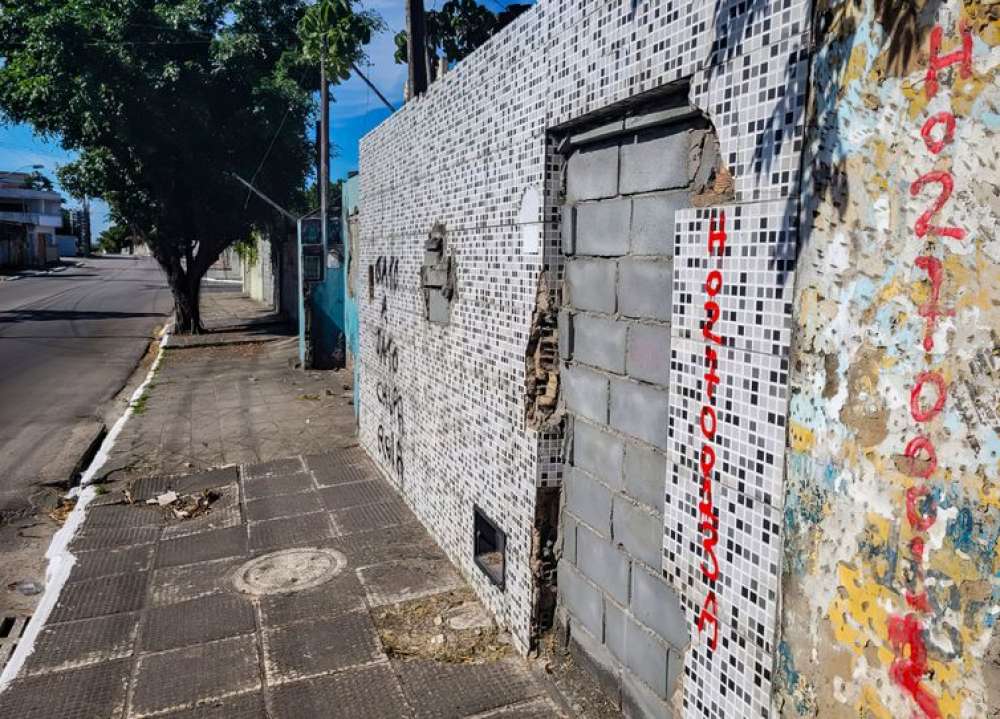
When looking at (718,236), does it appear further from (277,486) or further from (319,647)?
(277,486)

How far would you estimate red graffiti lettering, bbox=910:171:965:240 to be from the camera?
1725 mm

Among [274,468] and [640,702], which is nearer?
[640,702]

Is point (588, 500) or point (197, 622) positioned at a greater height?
point (588, 500)

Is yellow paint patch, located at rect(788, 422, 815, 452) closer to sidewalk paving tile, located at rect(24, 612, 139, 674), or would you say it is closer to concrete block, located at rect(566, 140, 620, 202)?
concrete block, located at rect(566, 140, 620, 202)

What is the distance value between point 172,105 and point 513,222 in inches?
614

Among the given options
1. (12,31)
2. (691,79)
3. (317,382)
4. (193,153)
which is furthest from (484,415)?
(12,31)

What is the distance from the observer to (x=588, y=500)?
3600mm

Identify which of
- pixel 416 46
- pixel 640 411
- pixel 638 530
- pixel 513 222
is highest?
pixel 416 46

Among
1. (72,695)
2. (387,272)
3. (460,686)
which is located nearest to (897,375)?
(460,686)

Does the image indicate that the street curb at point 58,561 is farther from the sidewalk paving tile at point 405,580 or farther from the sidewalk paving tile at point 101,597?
the sidewalk paving tile at point 405,580

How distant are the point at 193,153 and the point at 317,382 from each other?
841 centimetres

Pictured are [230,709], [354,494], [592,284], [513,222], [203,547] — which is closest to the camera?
[592,284]

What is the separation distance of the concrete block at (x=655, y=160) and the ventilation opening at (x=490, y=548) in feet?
6.94

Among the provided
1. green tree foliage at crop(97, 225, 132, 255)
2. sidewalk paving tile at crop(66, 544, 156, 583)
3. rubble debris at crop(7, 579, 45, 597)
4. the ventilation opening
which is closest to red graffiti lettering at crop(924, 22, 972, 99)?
the ventilation opening
